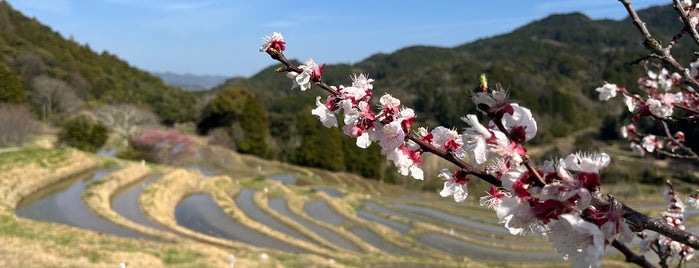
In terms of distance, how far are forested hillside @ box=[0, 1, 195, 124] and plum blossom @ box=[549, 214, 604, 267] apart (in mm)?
49615

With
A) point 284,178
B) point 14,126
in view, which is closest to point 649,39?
point 14,126

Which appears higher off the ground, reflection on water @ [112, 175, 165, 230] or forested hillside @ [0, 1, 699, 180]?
forested hillside @ [0, 1, 699, 180]

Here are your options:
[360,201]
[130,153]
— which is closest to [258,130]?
[130,153]

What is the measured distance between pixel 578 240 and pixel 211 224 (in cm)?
1978

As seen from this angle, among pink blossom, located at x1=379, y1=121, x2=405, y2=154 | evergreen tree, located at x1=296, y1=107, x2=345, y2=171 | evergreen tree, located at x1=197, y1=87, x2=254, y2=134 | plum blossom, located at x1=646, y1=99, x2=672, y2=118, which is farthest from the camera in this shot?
evergreen tree, located at x1=197, y1=87, x2=254, y2=134

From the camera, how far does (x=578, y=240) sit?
130 cm

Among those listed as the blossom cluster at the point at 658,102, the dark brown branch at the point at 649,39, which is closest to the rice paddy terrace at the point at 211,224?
the blossom cluster at the point at 658,102

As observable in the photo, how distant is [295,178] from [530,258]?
22151 mm

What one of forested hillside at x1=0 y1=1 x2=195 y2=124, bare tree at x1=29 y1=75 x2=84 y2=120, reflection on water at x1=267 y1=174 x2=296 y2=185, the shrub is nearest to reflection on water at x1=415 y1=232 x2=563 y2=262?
reflection on water at x1=267 y1=174 x2=296 y2=185

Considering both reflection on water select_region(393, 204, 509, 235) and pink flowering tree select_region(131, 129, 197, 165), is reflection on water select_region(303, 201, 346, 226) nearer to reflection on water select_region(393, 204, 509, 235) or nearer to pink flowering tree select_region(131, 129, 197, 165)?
reflection on water select_region(393, 204, 509, 235)

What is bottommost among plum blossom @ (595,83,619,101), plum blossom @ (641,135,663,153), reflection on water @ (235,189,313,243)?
reflection on water @ (235,189,313,243)

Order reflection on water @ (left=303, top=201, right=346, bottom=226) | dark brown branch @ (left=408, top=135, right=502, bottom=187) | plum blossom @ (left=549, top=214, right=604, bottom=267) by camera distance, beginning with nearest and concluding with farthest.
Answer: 1. plum blossom @ (left=549, top=214, right=604, bottom=267)
2. dark brown branch @ (left=408, top=135, right=502, bottom=187)
3. reflection on water @ (left=303, top=201, right=346, bottom=226)

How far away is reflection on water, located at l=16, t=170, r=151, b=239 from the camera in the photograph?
14.6 metres

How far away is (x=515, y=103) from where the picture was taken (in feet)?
4.32
